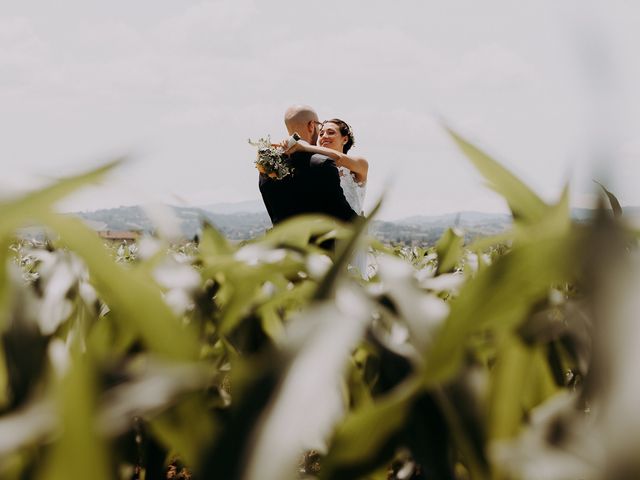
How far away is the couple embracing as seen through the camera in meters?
5.62

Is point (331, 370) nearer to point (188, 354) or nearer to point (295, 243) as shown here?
point (188, 354)

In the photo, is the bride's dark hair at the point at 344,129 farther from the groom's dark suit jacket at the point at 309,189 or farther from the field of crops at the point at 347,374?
the field of crops at the point at 347,374

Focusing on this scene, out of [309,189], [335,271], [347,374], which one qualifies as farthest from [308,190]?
[335,271]

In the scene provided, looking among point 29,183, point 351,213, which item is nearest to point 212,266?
point 29,183

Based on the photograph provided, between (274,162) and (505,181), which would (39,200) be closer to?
(505,181)

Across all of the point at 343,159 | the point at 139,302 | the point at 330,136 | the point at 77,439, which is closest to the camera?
the point at 77,439

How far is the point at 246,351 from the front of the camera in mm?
908

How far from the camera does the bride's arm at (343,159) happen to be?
218 inches

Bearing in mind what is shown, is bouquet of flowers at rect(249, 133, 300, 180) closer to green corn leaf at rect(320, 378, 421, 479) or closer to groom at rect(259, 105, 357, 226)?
groom at rect(259, 105, 357, 226)

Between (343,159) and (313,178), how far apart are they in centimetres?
42

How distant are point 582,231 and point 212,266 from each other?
0.50 meters

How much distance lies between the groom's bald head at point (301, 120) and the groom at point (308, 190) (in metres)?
0.60

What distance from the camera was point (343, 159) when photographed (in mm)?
5895

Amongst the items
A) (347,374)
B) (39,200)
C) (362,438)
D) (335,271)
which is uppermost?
(39,200)
